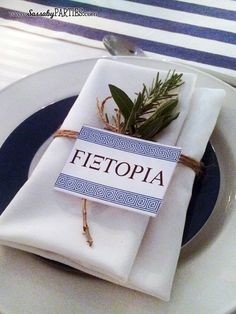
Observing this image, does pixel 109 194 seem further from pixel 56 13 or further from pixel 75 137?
pixel 56 13

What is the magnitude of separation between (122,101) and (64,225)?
0.51 feet

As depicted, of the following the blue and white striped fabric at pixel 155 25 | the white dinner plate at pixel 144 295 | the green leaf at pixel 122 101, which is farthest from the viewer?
the blue and white striped fabric at pixel 155 25

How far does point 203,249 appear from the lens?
40cm

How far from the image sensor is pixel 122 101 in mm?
479

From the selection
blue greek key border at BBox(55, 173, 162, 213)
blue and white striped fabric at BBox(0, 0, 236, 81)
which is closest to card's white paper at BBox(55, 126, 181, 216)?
blue greek key border at BBox(55, 173, 162, 213)

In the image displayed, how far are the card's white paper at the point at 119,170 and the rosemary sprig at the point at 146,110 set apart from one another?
0.02 meters

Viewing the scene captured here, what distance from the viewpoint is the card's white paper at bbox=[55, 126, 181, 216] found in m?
0.41

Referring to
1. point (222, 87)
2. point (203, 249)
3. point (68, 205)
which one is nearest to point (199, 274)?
point (203, 249)

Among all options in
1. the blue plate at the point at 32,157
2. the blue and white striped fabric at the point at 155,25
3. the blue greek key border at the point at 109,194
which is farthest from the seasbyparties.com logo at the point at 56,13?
the blue greek key border at the point at 109,194

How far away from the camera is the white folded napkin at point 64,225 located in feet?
1.24

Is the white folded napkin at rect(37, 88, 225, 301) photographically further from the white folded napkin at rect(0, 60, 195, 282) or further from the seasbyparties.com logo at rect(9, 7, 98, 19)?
the seasbyparties.com logo at rect(9, 7, 98, 19)

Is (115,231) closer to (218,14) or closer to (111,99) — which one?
(111,99)

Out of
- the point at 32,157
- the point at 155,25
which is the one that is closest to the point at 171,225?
the point at 32,157

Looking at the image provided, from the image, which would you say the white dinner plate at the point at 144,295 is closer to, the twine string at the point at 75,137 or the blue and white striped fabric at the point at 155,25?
the twine string at the point at 75,137
